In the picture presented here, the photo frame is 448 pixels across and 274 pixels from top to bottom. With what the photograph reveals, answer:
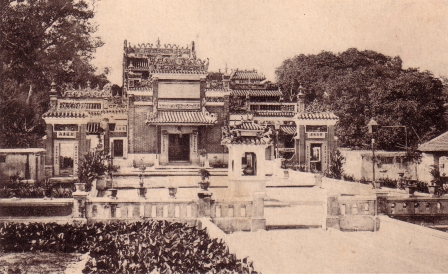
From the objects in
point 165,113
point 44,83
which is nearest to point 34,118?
point 44,83

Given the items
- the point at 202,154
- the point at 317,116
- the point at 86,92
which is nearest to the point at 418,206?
the point at 317,116

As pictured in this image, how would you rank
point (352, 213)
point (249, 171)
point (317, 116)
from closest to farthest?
point (352, 213) < point (249, 171) < point (317, 116)

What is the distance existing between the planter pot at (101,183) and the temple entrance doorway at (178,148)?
656 cm

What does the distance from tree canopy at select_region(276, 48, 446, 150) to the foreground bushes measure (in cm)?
1458

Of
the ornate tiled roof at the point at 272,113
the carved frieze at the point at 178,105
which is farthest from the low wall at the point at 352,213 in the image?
the ornate tiled roof at the point at 272,113

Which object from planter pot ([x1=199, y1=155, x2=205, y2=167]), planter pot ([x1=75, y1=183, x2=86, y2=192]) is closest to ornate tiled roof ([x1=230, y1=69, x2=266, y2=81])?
planter pot ([x1=199, y1=155, x2=205, y2=167])

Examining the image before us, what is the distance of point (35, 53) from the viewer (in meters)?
16.3

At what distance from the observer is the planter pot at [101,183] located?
15.5 metres

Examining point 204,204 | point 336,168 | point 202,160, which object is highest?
point 202,160

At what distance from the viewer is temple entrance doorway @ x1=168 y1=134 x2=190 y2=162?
22.4m

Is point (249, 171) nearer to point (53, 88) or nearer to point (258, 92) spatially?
point (53, 88)

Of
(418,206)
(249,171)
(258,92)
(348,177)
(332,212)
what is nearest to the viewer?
(332,212)

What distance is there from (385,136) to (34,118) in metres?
14.4

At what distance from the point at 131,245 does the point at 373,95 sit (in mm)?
17440
